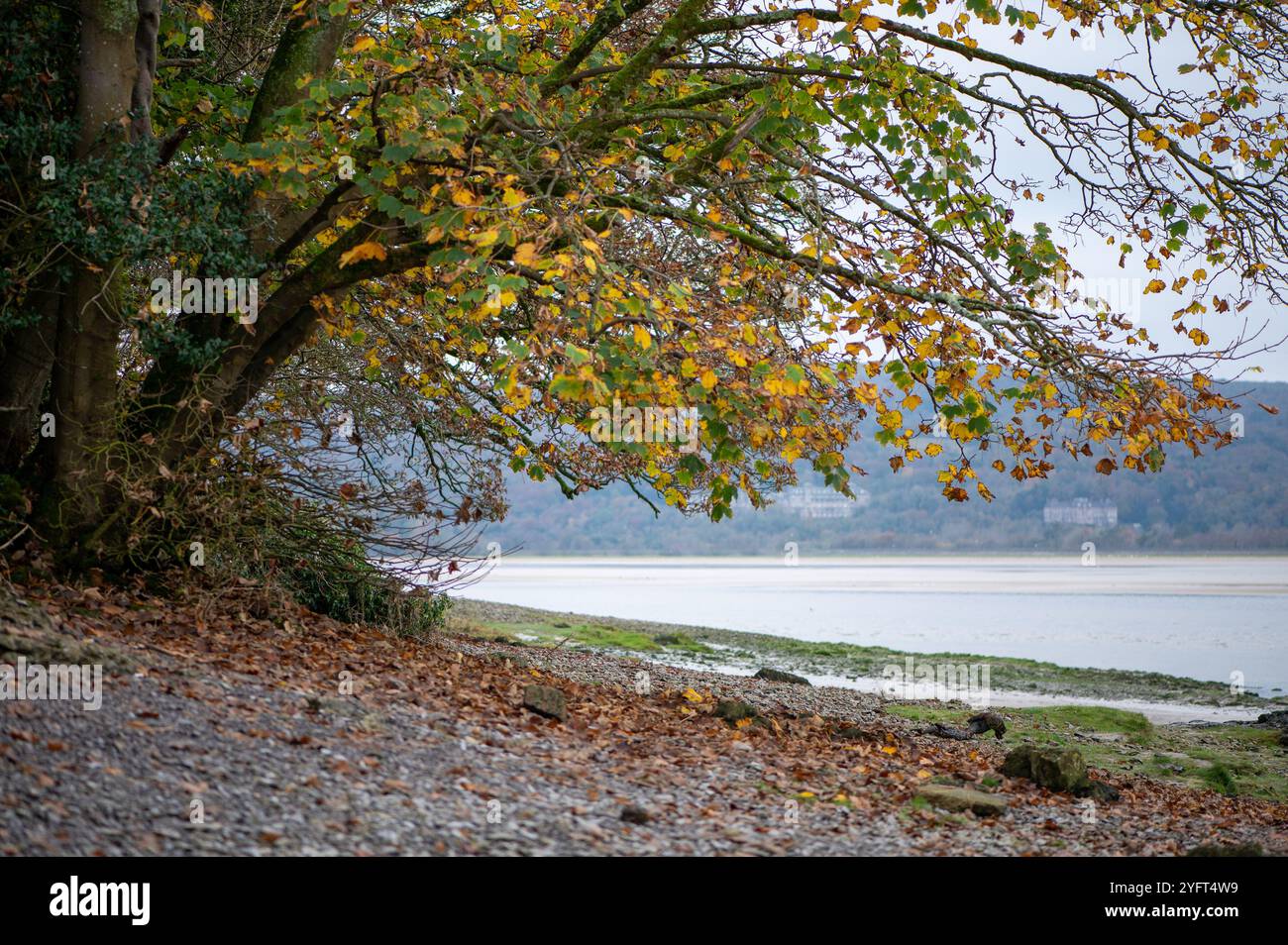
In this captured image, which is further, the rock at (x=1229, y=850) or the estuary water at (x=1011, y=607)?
the estuary water at (x=1011, y=607)

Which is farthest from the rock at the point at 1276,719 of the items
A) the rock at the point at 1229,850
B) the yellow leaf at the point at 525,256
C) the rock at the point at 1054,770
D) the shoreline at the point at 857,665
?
the yellow leaf at the point at 525,256

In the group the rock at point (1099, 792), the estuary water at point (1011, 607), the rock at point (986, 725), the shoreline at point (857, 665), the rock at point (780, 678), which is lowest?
the estuary water at point (1011, 607)

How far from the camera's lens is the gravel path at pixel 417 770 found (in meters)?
5.36

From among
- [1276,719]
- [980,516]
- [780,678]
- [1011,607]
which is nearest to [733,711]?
[780,678]

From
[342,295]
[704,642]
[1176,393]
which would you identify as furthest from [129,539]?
[704,642]

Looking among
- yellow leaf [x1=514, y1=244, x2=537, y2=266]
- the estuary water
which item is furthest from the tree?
the estuary water

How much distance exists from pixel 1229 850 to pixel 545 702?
5.41m

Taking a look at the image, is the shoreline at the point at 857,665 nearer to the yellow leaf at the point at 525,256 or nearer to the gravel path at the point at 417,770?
the gravel path at the point at 417,770

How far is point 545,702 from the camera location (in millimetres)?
9078

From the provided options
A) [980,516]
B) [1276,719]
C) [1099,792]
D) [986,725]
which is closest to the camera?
[1099,792]

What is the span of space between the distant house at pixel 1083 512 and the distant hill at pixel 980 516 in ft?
1.80

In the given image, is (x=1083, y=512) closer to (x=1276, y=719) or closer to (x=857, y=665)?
(x=857, y=665)

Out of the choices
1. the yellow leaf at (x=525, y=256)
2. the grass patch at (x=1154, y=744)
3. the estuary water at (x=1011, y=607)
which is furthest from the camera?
the estuary water at (x=1011, y=607)

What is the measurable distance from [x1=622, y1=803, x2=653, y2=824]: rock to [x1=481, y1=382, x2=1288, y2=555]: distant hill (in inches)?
2514
